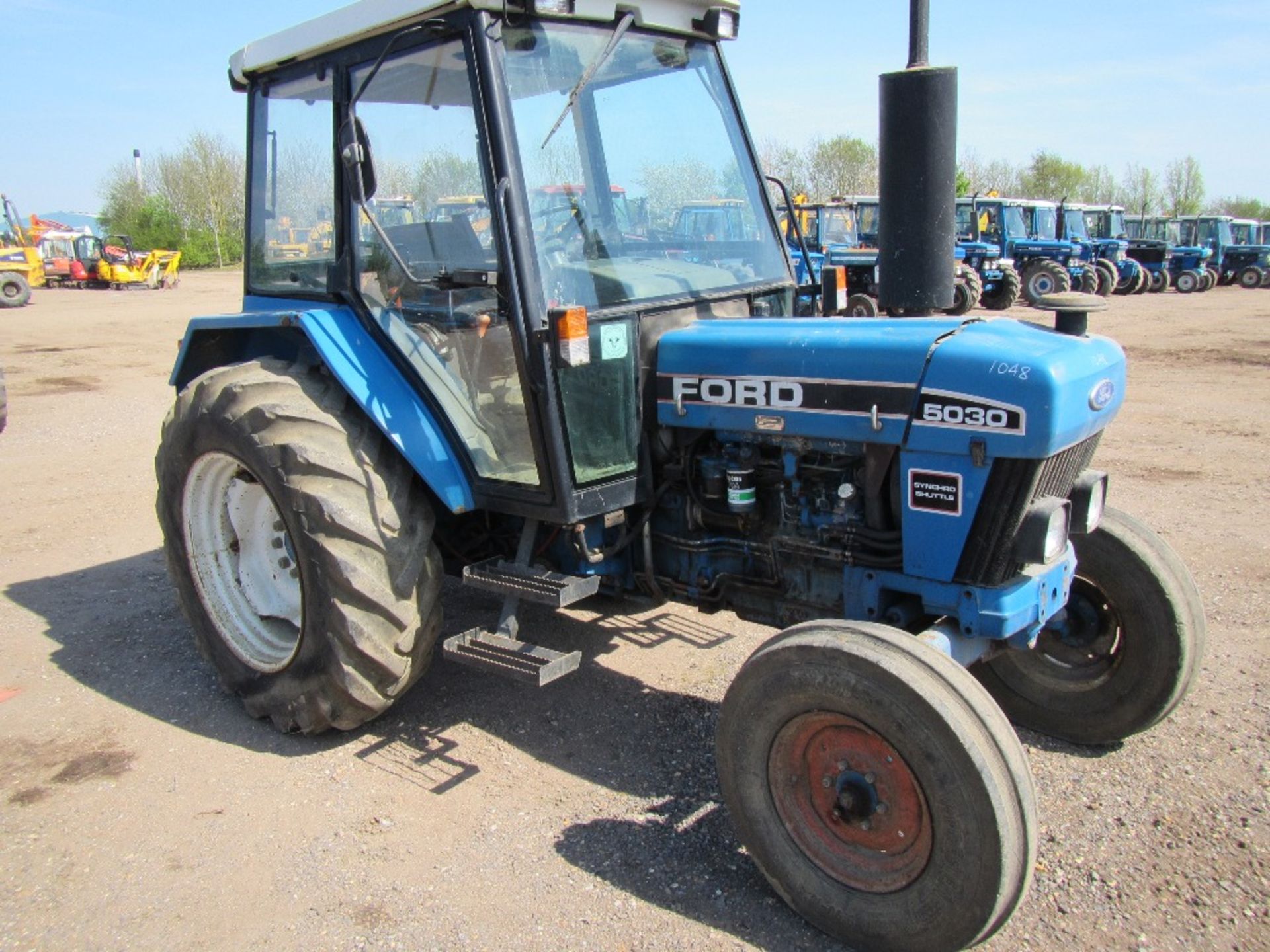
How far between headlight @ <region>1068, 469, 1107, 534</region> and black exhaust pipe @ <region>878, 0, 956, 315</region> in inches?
34.5

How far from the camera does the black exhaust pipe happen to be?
3.64 m

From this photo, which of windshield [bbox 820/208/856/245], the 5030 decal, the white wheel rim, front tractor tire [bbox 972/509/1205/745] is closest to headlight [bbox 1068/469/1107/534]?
front tractor tire [bbox 972/509/1205/745]

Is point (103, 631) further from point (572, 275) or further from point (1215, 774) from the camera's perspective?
point (1215, 774)

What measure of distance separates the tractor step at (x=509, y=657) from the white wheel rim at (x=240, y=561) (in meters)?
0.89

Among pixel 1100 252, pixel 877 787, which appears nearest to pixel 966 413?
pixel 877 787

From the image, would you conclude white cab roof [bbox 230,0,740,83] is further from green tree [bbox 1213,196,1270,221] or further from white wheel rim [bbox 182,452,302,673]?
green tree [bbox 1213,196,1270,221]

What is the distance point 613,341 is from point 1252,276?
1216 inches

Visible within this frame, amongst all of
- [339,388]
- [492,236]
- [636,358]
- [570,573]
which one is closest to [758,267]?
[636,358]

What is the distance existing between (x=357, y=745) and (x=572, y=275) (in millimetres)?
1879

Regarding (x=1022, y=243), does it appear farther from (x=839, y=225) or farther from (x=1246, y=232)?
(x=1246, y=232)

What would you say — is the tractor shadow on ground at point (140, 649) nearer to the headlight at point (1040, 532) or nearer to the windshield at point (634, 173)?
the windshield at point (634, 173)

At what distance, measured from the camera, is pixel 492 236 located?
3203 mm

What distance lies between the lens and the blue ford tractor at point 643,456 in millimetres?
2654

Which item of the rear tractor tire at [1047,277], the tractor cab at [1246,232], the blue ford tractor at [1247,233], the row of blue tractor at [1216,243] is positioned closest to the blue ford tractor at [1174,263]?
the row of blue tractor at [1216,243]
